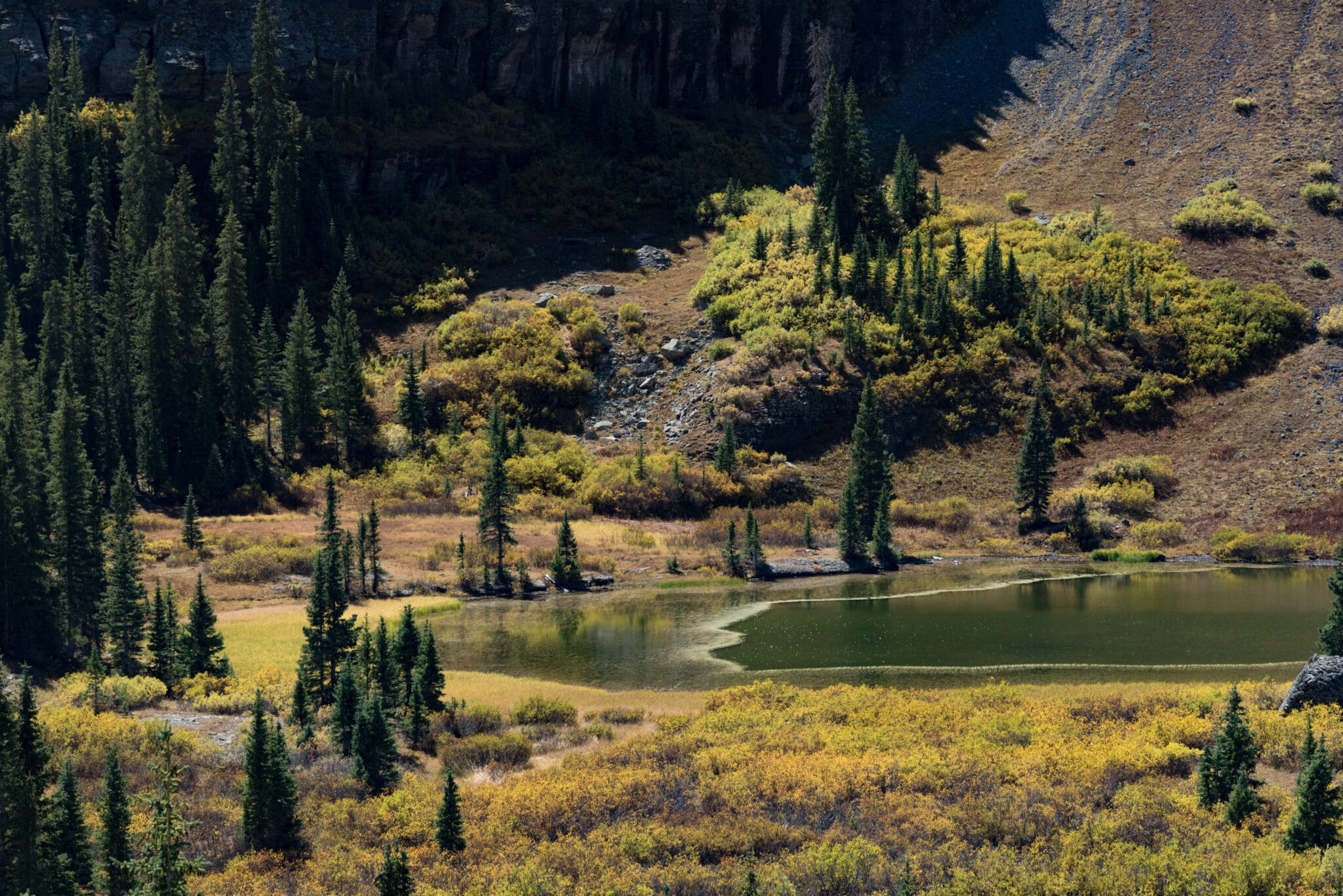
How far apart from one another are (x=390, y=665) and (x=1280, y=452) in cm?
6151

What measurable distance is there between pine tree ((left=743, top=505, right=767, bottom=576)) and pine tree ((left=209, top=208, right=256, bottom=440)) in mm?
36381

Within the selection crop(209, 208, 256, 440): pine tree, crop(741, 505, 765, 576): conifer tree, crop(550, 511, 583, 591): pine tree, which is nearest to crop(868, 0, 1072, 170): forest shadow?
crop(741, 505, 765, 576): conifer tree

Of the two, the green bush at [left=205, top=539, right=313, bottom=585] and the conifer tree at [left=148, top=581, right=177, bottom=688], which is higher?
the green bush at [left=205, top=539, right=313, bottom=585]

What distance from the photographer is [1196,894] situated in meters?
23.3

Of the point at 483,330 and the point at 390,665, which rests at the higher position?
the point at 483,330

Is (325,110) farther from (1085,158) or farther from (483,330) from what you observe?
(1085,158)

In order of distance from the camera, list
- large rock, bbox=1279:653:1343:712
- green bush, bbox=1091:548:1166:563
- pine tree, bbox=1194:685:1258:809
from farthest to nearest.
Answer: green bush, bbox=1091:548:1166:563
large rock, bbox=1279:653:1343:712
pine tree, bbox=1194:685:1258:809

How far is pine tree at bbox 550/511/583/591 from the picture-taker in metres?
65.8

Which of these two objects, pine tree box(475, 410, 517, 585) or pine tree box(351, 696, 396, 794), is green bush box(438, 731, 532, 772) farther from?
pine tree box(475, 410, 517, 585)

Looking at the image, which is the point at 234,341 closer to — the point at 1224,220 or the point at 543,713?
the point at 543,713

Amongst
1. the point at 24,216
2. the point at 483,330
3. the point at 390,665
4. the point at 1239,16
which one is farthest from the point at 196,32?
the point at 1239,16

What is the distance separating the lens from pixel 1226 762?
92.0 feet

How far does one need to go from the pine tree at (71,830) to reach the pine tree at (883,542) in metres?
51.4

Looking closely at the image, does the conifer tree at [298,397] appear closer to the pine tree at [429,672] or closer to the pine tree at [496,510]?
the pine tree at [496,510]
